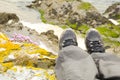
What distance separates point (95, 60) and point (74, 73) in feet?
2.69

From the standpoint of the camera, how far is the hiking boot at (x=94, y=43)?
300 inches

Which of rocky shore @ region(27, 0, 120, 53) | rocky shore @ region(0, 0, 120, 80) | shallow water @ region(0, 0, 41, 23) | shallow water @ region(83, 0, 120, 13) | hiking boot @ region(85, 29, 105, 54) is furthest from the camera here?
shallow water @ region(83, 0, 120, 13)

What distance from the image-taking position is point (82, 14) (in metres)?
31.4

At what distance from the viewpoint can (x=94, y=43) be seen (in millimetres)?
8180

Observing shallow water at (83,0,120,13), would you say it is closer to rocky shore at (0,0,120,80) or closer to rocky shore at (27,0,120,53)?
rocky shore at (0,0,120,80)

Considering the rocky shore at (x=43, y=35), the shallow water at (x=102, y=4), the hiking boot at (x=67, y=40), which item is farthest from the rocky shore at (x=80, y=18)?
the hiking boot at (x=67, y=40)

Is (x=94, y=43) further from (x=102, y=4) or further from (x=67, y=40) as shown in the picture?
(x=102, y=4)

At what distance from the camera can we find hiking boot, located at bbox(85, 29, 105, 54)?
25.0ft

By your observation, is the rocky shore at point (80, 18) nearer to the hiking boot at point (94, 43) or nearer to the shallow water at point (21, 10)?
the shallow water at point (21, 10)

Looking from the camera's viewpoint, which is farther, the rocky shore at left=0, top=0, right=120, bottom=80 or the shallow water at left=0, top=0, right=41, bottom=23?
the shallow water at left=0, top=0, right=41, bottom=23

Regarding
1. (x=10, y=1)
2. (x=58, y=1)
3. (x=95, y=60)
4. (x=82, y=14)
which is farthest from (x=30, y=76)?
(x=10, y=1)

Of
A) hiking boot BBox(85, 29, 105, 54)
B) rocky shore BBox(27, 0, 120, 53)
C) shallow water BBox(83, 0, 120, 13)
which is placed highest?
shallow water BBox(83, 0, 120, 13)

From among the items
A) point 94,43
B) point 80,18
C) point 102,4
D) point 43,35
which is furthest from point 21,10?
point 94,43

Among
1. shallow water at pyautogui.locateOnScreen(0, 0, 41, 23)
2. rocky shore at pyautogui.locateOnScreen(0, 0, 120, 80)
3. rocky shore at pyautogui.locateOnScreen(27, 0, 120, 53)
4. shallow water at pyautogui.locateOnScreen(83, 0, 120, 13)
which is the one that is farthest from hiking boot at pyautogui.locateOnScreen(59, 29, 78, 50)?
shallow water at pyautogui.locateOnScreen(83, 0, 120, 13)
